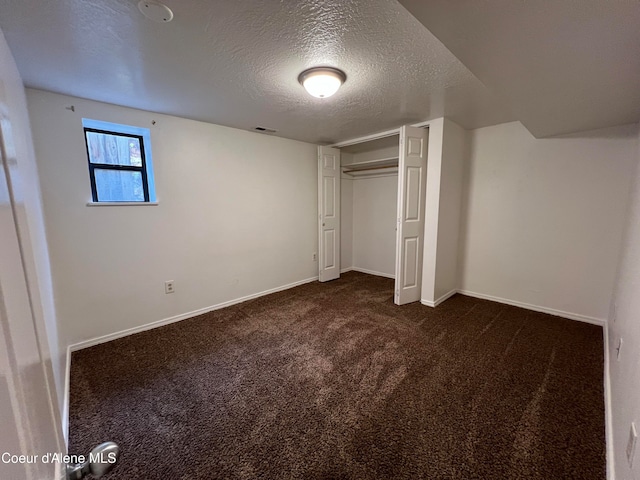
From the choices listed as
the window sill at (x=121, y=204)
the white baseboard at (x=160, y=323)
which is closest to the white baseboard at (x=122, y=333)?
the white baseboard at (x=160, y=323)

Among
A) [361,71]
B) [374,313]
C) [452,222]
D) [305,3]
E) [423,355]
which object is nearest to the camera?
[305,3]

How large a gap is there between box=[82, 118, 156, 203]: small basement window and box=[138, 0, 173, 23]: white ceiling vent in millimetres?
1618

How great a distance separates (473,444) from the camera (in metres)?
1.47

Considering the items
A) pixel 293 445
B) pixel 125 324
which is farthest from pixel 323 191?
pixel 293 445

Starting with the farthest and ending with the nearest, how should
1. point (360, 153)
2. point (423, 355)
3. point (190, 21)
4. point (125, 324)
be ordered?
point (360, 153), point (125, 324), point (423, 355), point (190, 21)

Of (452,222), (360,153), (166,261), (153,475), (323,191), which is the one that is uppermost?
(360,153)

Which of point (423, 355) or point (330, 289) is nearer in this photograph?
point (423, 355)

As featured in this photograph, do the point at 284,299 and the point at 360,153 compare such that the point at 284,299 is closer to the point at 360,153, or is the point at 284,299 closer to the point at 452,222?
the point at 452,222

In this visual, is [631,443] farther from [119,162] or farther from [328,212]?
[119,162]

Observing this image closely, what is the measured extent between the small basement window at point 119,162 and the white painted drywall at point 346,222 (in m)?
3.02

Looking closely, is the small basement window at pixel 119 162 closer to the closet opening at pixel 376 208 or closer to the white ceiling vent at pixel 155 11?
the white ceiling vent at pixel 155 11

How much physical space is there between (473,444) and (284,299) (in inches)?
101

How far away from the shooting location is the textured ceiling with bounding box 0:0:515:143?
4.30 ft

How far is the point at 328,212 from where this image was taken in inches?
172
